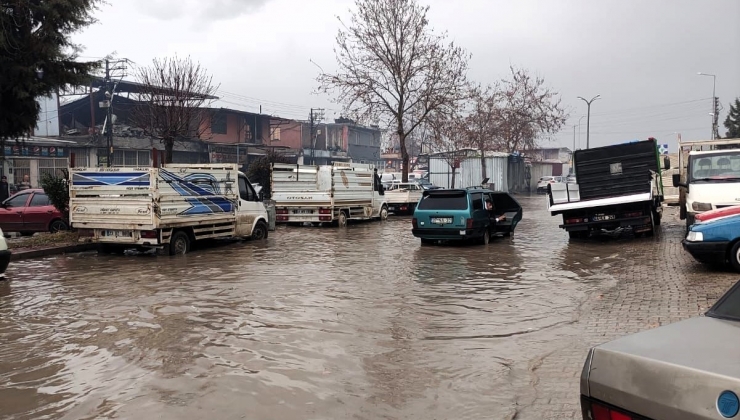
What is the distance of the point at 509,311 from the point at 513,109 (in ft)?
138

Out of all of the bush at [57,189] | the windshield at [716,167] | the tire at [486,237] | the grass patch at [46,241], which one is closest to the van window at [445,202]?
the tire at [486,237]

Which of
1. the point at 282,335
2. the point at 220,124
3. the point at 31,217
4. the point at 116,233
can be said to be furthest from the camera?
the point at 220,124

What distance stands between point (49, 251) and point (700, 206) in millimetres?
15564

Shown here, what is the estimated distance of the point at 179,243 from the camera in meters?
14.4

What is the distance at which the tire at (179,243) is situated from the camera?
46.3 feet

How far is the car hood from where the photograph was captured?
2215mm

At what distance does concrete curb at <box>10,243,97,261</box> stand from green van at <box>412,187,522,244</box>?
344 inches

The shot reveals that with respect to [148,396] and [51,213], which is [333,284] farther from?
[51,213]

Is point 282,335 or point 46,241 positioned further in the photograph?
point 46,241

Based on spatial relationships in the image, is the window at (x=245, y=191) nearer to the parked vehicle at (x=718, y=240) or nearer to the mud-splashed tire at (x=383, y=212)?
the mud-splashed tire at (x=383, y=212)

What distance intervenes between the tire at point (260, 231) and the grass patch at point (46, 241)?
494 centimetres

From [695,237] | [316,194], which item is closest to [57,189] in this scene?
[316,194]

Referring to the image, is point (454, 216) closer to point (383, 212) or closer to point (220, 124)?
point (383, 212)

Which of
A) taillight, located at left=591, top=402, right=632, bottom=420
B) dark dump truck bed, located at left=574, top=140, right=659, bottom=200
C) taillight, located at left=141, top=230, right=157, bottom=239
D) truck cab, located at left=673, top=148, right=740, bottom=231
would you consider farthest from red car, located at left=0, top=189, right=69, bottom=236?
taillight, located at left=591, top=402, right=632, bottom=420
